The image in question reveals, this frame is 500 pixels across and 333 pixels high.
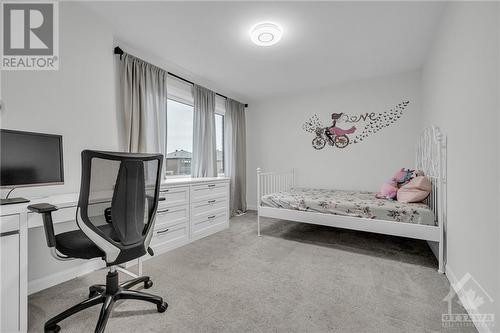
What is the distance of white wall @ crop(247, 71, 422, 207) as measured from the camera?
3398mm

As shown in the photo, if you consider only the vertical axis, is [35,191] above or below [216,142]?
below

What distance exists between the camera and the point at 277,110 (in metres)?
4.52

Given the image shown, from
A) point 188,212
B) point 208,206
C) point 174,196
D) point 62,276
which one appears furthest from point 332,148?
point 62,276

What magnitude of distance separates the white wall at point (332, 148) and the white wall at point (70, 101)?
9.59ft

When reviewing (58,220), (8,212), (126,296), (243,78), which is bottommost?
(126,296)

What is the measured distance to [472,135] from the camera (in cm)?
141

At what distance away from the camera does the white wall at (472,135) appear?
115 centimetres

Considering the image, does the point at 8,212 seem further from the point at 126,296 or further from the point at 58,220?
the point at 126,296

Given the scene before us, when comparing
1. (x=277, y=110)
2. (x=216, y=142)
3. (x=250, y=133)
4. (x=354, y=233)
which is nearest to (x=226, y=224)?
(x=216, y=142)

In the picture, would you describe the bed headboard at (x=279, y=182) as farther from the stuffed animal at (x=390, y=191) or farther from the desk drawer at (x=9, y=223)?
the desk drawer at (x=9, y=223)

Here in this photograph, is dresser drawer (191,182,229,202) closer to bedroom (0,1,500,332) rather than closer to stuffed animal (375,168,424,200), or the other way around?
bedroom (0,1,500,332)

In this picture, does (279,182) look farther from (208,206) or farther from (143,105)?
(143,105)

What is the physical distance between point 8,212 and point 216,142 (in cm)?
306

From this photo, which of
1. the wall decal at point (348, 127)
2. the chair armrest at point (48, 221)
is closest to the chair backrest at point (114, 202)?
the chair armrest at point (48, 221)
